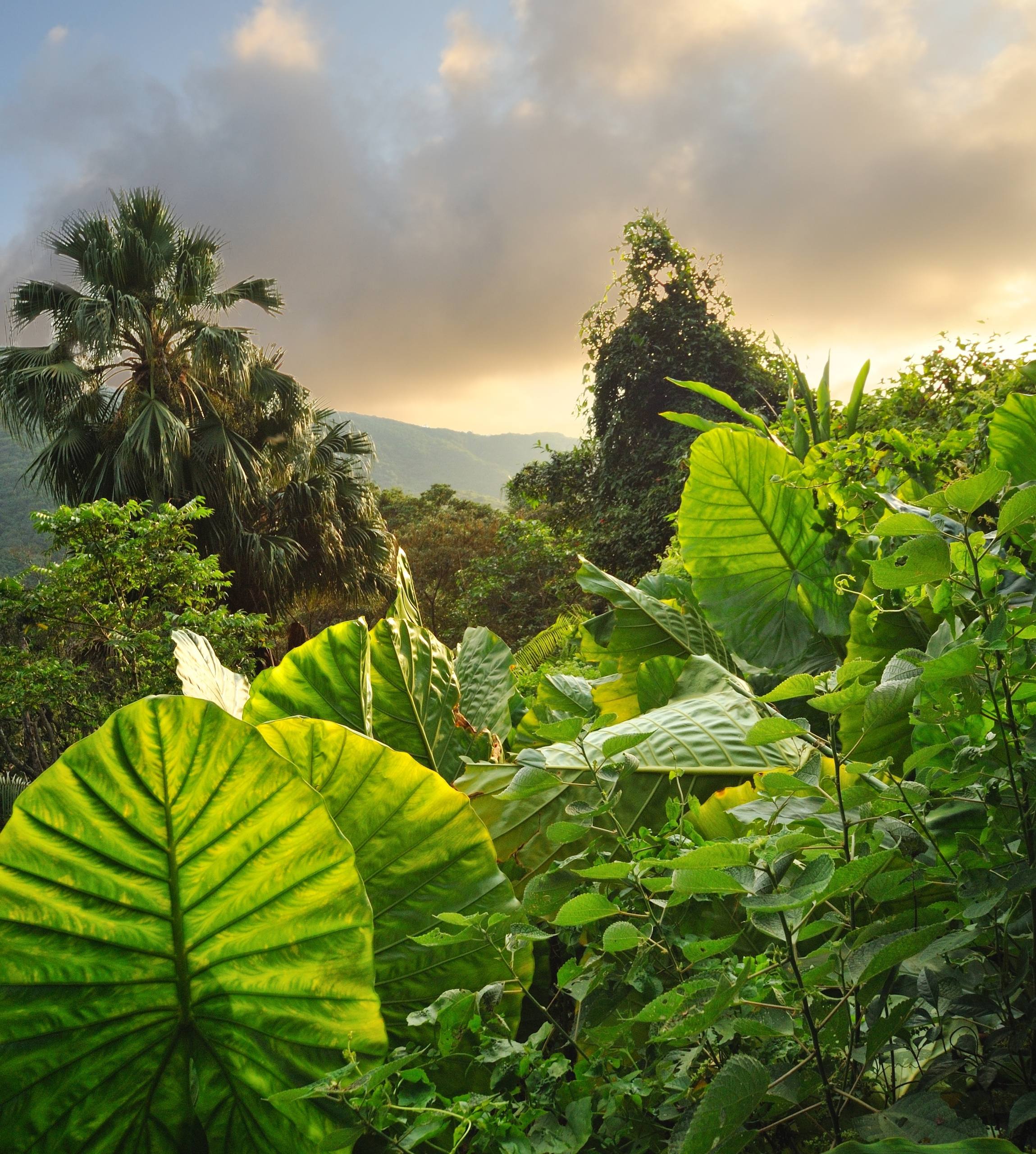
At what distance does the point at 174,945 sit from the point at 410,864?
0.16 metres

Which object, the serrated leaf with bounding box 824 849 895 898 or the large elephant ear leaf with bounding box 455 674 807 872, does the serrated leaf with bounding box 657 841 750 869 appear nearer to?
the serrated leaf with bounding box 824 849 895 898

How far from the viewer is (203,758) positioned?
392 mm

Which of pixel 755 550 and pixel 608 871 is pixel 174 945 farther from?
pixel 755 550

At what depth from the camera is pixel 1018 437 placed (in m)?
0.82

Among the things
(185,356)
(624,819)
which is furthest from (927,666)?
(185,356)

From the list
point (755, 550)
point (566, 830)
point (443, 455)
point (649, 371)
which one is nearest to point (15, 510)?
point (649, 371)

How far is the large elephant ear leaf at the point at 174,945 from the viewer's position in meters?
0.39

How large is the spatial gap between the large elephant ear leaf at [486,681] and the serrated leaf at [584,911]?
1.88 feet

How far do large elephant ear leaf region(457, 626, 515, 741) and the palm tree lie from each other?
9941mm

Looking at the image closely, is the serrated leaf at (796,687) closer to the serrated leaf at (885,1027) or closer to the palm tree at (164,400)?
the serrated leaf at (885,1027)

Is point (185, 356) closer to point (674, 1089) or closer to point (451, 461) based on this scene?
point (674, 1089)

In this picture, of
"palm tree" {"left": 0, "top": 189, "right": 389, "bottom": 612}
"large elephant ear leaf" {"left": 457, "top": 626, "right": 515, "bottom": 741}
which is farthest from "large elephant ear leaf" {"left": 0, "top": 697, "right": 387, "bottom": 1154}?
"palm tree" {"left": 0, "top": 189, "right": 389, "bottom": 612}

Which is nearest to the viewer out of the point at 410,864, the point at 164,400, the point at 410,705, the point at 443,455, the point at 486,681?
the point at 410,864

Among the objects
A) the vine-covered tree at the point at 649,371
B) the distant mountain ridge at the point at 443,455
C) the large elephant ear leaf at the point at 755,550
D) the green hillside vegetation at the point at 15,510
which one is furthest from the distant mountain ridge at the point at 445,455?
the large elephant ear leaf at the point at 755,550
